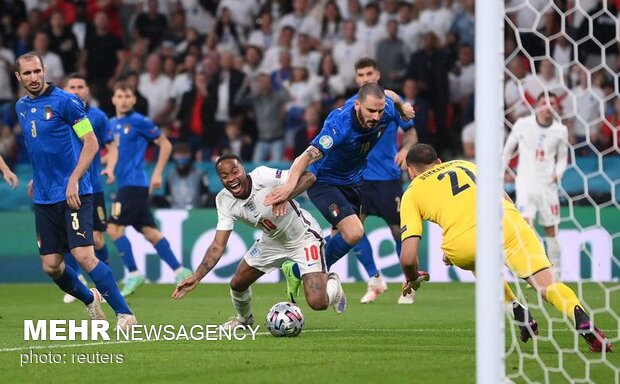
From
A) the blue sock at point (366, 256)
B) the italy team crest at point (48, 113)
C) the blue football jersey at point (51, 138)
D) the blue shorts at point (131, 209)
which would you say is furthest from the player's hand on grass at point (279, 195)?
the blue shorts at point (131, 209)

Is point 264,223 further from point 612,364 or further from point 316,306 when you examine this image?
point 612,364

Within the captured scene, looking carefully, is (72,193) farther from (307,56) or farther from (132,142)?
(307,56)

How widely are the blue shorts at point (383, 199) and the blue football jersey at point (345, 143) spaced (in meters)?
2.26

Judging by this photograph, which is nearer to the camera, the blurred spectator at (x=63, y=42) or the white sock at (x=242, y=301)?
the white sock at (x=242, y=301)

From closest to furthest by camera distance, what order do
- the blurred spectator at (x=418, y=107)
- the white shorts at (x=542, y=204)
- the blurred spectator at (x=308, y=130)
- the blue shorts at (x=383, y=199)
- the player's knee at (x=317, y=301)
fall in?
the player's knee at (x=317, y=301), the blue shorts at (x=383, y=199), the white shorts at (x=542, y=204), the blurred spectator at (x=418, y=107), the blurred spectator at (x=308, y=130)

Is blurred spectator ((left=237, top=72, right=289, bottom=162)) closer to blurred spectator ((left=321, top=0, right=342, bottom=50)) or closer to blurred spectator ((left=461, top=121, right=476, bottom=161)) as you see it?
blurred spectator ((left=321, top=0, right=342, bottom=50))

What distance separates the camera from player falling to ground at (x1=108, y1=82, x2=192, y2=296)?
1391 centimetres

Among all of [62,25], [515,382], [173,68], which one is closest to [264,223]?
[515,382]

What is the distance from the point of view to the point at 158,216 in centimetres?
1598

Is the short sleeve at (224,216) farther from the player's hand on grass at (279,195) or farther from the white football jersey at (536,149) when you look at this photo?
the white football jersey at (536,149)

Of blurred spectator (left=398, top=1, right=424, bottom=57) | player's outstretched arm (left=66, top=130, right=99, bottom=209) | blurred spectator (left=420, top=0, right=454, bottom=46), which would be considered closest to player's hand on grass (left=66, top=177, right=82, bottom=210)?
player's outstretched arm (left=66, top=130, right=99, bottom=209)

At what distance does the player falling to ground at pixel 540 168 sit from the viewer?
48.0ft

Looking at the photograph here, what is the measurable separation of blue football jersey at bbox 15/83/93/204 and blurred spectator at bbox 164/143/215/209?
6852 millimetres

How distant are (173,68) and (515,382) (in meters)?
12.5
